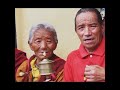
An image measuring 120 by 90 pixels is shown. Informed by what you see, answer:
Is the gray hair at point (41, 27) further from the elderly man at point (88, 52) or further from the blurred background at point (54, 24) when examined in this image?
the elderly man at point (88, 52)

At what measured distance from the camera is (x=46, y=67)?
3.09m

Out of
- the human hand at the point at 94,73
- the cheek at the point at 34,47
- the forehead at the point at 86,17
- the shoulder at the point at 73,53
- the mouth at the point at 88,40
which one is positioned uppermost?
the forehead at the point at 86,17

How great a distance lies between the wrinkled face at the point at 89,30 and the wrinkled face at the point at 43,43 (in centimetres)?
28

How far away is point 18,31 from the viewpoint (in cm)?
310

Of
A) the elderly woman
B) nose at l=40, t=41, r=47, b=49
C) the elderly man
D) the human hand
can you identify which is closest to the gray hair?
the elderly woman

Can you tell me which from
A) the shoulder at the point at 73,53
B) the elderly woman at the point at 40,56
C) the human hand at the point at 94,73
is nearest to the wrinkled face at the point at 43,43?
the elderly woman at the point at 40,56

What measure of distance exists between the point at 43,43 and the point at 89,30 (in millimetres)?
468

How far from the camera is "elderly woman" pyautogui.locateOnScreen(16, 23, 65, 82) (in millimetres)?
Answer: 3078

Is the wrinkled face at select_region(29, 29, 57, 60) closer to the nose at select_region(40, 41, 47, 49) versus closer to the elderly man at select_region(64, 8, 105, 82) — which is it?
the nose at select_region(40, 41, 47, 49)

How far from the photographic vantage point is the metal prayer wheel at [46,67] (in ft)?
10.1

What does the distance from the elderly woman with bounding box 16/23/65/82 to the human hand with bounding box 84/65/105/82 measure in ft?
0.84
